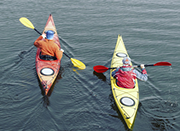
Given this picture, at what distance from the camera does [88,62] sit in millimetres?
10586

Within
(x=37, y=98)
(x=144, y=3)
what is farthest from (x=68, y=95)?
(x=144, y=3)

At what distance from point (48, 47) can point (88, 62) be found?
8.15 feet

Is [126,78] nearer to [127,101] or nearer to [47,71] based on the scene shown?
[127,101]

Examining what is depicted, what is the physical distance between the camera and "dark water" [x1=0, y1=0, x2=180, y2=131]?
22.7ft

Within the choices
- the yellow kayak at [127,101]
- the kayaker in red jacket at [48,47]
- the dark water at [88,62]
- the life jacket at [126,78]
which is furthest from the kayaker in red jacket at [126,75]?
the kayaker in red jacket at [48,47]

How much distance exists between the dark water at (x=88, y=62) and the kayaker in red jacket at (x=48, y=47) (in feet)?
2.86

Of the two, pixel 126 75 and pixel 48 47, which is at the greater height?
pixel 48 47

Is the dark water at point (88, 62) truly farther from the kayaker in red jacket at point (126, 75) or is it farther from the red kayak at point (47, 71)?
the kayaker in red jacket at point (126, 75)

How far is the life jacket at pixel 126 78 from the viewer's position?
25.3 feet

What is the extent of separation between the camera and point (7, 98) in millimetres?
7566

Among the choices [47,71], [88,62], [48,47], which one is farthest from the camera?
[88,62]

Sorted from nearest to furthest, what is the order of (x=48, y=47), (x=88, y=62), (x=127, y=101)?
(x=127, y=101)
(x=48, y=47)
(x=88, y=62)

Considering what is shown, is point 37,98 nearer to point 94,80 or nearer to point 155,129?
point 94,80

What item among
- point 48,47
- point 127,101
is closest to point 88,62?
point 48,47
